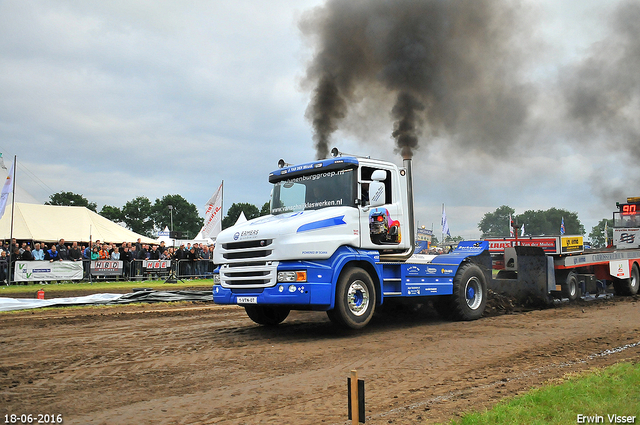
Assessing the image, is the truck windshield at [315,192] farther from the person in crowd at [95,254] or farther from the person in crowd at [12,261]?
the person in crowd at [95,254]

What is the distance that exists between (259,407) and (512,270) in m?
10.3

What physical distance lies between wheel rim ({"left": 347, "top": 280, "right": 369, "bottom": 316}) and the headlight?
93 cm

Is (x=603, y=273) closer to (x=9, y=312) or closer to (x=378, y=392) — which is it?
(x=378, y=392)

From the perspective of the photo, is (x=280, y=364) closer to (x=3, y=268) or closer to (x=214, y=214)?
(x=3, y=268)

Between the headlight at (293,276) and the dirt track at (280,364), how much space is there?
104 cm

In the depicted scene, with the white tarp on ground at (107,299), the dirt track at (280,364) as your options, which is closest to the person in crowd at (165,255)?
the white tarp on ground at (107,299)

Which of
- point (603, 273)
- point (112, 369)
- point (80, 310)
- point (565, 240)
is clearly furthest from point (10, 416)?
point (603, 273)

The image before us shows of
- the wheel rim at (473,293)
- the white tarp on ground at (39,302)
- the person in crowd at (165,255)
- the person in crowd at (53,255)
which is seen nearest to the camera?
the wheel rim at (473,293)

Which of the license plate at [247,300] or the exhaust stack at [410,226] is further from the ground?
the exhaust stack at [410,226]

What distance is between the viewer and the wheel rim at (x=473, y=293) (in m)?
11.4

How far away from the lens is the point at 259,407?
4969mm

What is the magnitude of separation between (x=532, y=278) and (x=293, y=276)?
7826 mm

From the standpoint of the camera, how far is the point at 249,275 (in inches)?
352

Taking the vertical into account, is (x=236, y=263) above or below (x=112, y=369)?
above
